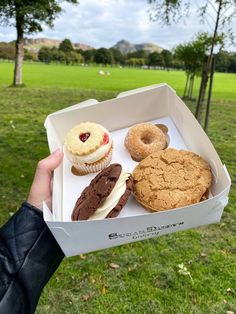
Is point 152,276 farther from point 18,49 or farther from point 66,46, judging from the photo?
point 66,46

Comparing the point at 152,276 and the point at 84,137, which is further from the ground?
the point at 84,137

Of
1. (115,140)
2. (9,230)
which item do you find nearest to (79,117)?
(115,140)

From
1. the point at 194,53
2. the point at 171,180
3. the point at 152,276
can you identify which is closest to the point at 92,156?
the point at 171,180

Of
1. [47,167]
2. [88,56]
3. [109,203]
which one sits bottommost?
[88,56]

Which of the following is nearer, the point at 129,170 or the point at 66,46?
the point at 129,170

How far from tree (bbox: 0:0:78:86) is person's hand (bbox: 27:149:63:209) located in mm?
15032

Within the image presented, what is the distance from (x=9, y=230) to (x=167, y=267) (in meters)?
2.47

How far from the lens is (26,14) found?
16.3 meters

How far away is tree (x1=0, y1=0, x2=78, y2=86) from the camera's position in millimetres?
15680

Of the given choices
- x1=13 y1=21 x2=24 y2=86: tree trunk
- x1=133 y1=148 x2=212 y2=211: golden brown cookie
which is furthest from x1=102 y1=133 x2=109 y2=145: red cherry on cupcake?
x1=13 y1=21 x2=24 y2=86: tree trunk

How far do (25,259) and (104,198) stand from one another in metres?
0.48

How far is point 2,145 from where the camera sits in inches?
288

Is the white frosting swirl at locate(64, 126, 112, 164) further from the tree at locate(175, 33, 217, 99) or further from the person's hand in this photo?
the tree at locate(175, 33, 217, 99)

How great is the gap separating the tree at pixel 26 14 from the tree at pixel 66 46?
38751mm
